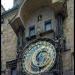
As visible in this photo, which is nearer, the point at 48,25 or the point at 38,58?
the point at 38,58

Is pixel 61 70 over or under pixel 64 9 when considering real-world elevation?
under

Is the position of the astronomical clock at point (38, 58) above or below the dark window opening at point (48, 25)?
below

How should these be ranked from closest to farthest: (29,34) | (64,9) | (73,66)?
(73,66) → (64,9) → (29,34)

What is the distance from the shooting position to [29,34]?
1706 cm

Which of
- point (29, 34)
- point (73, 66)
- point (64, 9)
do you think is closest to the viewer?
point (73, 66)

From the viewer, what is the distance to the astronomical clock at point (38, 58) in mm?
15523

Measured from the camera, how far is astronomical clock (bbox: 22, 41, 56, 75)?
15.5 metres

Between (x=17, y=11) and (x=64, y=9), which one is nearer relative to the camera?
(x=64, y=9)

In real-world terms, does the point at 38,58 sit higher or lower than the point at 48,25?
lower

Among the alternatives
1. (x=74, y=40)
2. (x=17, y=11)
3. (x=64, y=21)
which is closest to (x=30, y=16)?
(x=17, y=11)

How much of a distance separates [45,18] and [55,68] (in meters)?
2.61

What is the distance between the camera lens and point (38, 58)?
52.1 ft

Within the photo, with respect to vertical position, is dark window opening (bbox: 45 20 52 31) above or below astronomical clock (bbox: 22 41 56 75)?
above

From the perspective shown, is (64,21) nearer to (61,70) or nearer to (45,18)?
(45,18)
